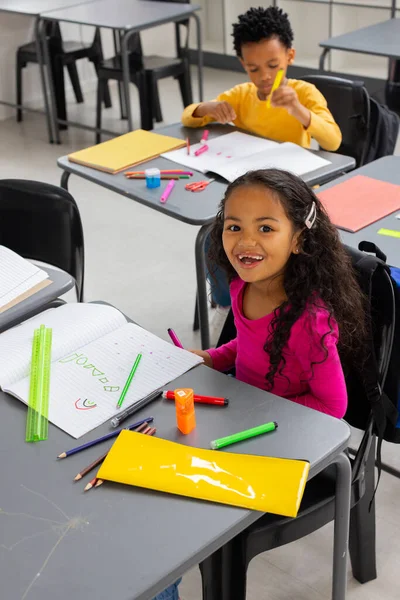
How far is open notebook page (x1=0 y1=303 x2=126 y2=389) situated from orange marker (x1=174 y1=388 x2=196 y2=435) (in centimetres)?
33

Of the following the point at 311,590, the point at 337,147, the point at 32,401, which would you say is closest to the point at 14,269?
the point at 32,401

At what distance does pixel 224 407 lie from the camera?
54.8 inches

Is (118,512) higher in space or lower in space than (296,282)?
lower

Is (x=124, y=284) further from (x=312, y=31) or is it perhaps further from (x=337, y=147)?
(x=312, y=31)

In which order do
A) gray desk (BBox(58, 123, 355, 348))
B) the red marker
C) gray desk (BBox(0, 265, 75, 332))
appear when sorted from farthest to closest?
1. gray desk (BBox(58, 123, 355, 348))
2. gray desk (BBox(0, 265, 75, 332))
3. the red marker

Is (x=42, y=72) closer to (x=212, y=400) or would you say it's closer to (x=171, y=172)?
(x=171, y=172)

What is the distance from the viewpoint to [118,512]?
1.17m

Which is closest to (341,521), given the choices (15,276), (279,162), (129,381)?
(129,381)

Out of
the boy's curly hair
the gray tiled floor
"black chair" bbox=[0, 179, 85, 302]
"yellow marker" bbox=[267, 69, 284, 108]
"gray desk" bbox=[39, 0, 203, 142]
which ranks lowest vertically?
the gray tiled floor

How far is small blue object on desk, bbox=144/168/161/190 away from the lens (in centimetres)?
237

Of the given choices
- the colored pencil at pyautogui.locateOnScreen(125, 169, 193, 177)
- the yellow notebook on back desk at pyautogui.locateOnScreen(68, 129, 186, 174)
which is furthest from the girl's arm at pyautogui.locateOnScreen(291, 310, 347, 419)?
the yellow notebook on back desk at pyautogui.locateOnScreen(68, 129, 186, 174)

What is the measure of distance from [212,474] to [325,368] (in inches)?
14.9

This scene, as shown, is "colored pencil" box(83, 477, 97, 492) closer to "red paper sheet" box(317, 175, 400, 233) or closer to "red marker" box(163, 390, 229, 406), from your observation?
"red marker" box(163, 390, 229, 406)

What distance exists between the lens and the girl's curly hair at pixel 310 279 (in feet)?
5.02
